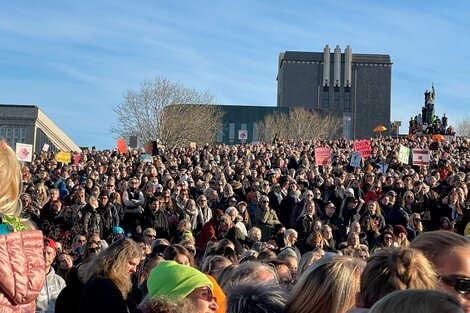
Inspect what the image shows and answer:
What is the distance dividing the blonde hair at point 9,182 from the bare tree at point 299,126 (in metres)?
92.0

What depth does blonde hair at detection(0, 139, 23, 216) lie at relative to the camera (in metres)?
3.87

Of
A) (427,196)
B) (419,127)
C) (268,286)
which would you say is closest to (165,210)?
(427,196)

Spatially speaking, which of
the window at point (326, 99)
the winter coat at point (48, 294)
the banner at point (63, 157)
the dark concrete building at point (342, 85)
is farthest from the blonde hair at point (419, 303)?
the window at point (326, 99)

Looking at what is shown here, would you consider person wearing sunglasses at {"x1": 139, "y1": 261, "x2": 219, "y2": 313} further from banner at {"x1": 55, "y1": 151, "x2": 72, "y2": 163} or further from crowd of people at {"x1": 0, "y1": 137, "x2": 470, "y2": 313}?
banner at {"x1": 55, "y1": 151, "x2": 72, "y2": 163}

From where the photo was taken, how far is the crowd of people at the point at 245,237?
13.6 ft

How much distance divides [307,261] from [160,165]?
18.7 meters

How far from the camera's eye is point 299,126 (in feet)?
322

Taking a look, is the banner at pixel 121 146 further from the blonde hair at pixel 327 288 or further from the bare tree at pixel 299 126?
the bare tree at pixel 299 126

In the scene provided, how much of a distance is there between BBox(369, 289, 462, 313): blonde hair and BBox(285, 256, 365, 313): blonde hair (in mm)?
1620

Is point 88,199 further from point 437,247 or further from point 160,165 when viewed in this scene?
point 437,247

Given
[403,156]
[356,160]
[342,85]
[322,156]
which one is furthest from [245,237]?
[342,85]

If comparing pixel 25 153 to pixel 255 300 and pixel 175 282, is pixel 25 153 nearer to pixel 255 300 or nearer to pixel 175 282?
pixel 175 282

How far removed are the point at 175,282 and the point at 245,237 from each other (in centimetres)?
977

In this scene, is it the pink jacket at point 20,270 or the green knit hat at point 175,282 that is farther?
the green knit hat at point 175,282
